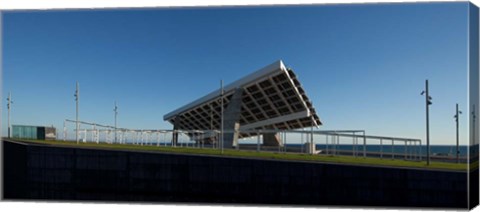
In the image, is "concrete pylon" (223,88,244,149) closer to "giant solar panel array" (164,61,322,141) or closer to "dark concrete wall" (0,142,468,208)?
"giant solar panel array" (164,61,322,141)

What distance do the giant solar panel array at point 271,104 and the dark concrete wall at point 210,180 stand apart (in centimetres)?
1060

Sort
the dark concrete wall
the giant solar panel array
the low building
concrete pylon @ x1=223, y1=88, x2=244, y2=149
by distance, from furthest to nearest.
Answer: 1. the low building
2. concrete pylon @ x1=223, y1=88, x2=244, y2=149
3. the giant solar panel array
4. the dark concrete wall

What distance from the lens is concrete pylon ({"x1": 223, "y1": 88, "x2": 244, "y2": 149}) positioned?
38.5m

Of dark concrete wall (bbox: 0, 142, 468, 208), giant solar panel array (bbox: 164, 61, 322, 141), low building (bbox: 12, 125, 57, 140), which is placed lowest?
dark concrete wall (bbox: 0, 142, 468, 208)

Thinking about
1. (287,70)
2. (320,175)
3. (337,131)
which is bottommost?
(320,175)

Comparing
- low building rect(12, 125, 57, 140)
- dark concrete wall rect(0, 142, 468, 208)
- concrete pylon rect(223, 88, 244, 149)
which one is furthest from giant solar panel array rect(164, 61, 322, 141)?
low building rect(12, 125, 57, 140)

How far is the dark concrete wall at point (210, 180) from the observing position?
2264 cm

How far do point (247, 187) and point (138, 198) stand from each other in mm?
6377

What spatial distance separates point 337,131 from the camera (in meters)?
31.4

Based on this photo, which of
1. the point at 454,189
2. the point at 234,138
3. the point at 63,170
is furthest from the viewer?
the point at 234,138

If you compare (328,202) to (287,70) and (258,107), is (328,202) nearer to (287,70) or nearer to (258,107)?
(287,70)

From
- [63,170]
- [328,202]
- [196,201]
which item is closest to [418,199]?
[328,202]

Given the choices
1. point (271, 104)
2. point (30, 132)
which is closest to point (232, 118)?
point (271, 104)

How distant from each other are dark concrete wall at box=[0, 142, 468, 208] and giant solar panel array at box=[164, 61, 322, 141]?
10595 millimetres
